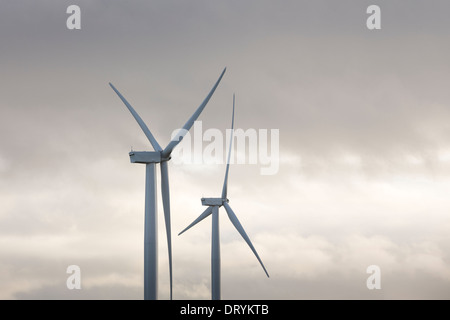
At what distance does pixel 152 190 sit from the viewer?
41.8 metres

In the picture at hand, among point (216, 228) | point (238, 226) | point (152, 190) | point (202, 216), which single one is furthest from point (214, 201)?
point (152, 190)

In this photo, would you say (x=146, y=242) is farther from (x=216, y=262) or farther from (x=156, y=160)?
(x=216, y=262)

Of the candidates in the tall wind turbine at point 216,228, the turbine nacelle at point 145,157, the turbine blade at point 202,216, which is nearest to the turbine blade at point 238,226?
the tall wind turbine at point 216,228

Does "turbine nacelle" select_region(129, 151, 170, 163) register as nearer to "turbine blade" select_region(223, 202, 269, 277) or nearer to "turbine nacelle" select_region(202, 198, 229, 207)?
"turbine blade" select_region(223, 202, 269, 277)

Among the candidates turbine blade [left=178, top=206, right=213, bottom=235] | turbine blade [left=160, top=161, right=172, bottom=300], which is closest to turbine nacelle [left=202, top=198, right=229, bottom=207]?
turbine blade [left=178, top=206, right=213, bottom=235]

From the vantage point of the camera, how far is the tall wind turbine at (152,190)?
40.6m

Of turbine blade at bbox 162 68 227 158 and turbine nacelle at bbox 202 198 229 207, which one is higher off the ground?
turbine blade at bbox 162 68 227 158

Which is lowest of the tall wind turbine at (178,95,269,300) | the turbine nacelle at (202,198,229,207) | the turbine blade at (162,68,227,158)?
the tall wind turbine at (178,95,269,300)

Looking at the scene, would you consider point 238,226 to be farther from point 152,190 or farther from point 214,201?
point 152,190

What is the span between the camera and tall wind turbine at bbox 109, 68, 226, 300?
40.6 meters
